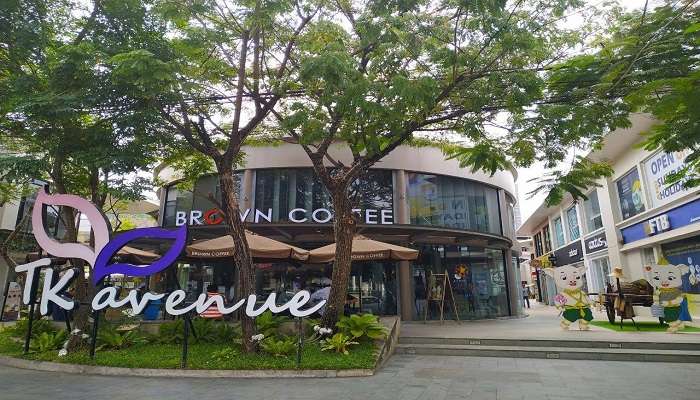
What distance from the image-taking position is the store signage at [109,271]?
7.46m

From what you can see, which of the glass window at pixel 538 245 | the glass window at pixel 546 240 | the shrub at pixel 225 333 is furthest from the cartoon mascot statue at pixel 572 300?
the glass window at pixel 538 245

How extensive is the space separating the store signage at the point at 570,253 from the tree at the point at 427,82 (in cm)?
1764

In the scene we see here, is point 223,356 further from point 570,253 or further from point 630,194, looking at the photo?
point 570,253

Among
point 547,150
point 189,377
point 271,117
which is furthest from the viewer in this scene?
point 271,117

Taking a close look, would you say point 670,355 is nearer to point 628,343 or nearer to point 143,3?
point 628,343

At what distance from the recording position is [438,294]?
14.1 metres

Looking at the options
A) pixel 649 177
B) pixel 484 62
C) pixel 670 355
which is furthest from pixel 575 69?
pixel 649 177

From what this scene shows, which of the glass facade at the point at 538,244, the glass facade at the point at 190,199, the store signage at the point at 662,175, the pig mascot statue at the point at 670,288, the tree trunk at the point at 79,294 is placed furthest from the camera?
the glass facade at the point at 538,244

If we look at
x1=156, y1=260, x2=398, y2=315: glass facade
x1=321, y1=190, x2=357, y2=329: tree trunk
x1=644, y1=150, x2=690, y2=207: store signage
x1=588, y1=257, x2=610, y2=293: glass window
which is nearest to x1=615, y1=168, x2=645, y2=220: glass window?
x1=644, y1=150, x2=690, y2=207: store signage

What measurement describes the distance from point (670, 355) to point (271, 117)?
10493 millimetres

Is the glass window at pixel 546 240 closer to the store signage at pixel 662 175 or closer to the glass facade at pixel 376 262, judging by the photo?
the store signage at pixel 662 175

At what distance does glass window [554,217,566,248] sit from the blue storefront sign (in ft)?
37.2

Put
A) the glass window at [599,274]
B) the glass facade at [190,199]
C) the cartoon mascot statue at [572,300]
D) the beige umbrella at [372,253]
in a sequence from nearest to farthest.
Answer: the beige umbrella at [372,253] → the cartoon mascot statue at [572,300] → the glass facade at [190,199] → the glass window at [599,274]

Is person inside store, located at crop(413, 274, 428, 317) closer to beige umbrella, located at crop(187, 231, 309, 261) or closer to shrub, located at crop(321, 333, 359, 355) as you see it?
beige umbrella, located at crop(187, 231, 309, 261)
